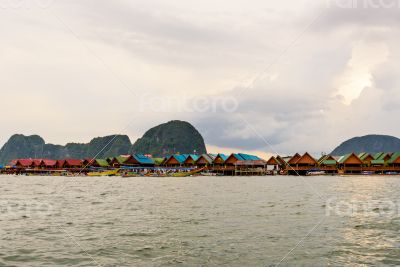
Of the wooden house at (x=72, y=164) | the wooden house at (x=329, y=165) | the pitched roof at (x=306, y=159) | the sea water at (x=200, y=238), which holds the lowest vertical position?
the sea water at (x=200, y=238)

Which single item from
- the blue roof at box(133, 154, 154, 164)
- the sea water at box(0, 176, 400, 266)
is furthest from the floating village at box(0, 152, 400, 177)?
the sea water at box(0, 176, 400, 266)

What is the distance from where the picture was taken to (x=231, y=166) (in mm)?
108625

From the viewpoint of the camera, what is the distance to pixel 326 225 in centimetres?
1753

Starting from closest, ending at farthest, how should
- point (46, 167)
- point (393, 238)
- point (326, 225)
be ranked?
1. point (393, 238)
2. point (326, 225)
3. point (46, 167)

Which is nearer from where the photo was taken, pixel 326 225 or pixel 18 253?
pixel 18 253

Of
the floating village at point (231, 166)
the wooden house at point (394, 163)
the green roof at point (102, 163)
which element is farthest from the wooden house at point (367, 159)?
the green roof at point (102, 163)

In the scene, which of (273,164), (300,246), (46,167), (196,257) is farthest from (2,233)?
(46,167)

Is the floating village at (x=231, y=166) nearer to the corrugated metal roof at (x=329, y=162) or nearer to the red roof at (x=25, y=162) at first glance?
the corrugated metal roof at (x=329, y=162)

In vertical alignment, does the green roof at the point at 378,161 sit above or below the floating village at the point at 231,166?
above

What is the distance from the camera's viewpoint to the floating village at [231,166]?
100812mm

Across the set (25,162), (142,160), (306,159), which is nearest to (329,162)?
(306,159)

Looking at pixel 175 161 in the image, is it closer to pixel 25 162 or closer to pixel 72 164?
pixel 72 164

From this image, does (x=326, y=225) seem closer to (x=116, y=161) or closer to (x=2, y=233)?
(x=2, y=233)

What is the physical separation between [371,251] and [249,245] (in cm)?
408
